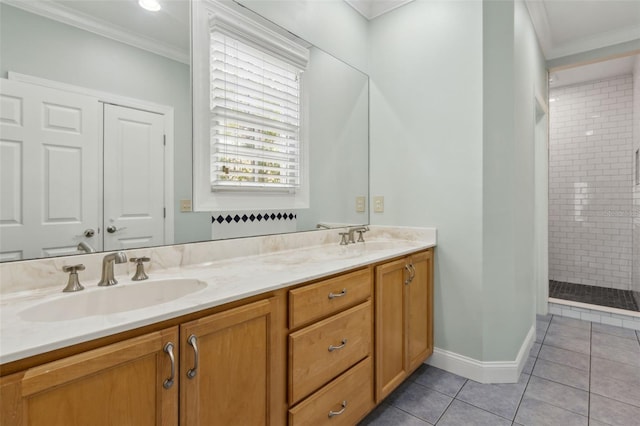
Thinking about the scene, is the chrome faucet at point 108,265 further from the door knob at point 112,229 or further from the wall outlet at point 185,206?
the wall outlet at point 185,206

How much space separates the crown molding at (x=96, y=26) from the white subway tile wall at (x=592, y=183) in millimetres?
4615

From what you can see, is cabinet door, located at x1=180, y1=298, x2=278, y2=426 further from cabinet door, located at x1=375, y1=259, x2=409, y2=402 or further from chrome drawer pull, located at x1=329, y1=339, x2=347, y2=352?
cabinet door, located at x1=375, y1=259, x2=409, y2=402

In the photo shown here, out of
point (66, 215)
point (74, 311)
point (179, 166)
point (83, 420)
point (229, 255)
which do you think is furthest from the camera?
point (229, 255)

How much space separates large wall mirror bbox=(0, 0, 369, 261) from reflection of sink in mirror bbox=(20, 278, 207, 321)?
8.6 inches

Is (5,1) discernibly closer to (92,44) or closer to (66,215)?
(92,44)

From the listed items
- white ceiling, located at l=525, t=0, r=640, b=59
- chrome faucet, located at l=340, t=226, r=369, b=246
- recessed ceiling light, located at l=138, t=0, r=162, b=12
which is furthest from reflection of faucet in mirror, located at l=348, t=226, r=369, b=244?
white ceiling, located at l=525, t=0, r=640, b=59

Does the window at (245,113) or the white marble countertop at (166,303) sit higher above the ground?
the window at (245,113)

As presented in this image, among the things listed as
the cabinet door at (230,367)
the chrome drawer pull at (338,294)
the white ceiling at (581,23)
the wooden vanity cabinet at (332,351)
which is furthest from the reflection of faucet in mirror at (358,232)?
the white ceiling at (581,23)

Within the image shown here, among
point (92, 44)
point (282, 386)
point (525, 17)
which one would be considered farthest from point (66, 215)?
point (525, 17)

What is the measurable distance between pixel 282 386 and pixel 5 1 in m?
1.58

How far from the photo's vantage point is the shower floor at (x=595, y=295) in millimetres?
3226

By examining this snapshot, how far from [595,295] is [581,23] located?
2788mm

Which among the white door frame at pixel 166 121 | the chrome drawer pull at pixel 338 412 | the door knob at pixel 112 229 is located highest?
the white door frame at pixel 166 121

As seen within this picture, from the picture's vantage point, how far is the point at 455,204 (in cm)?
211
